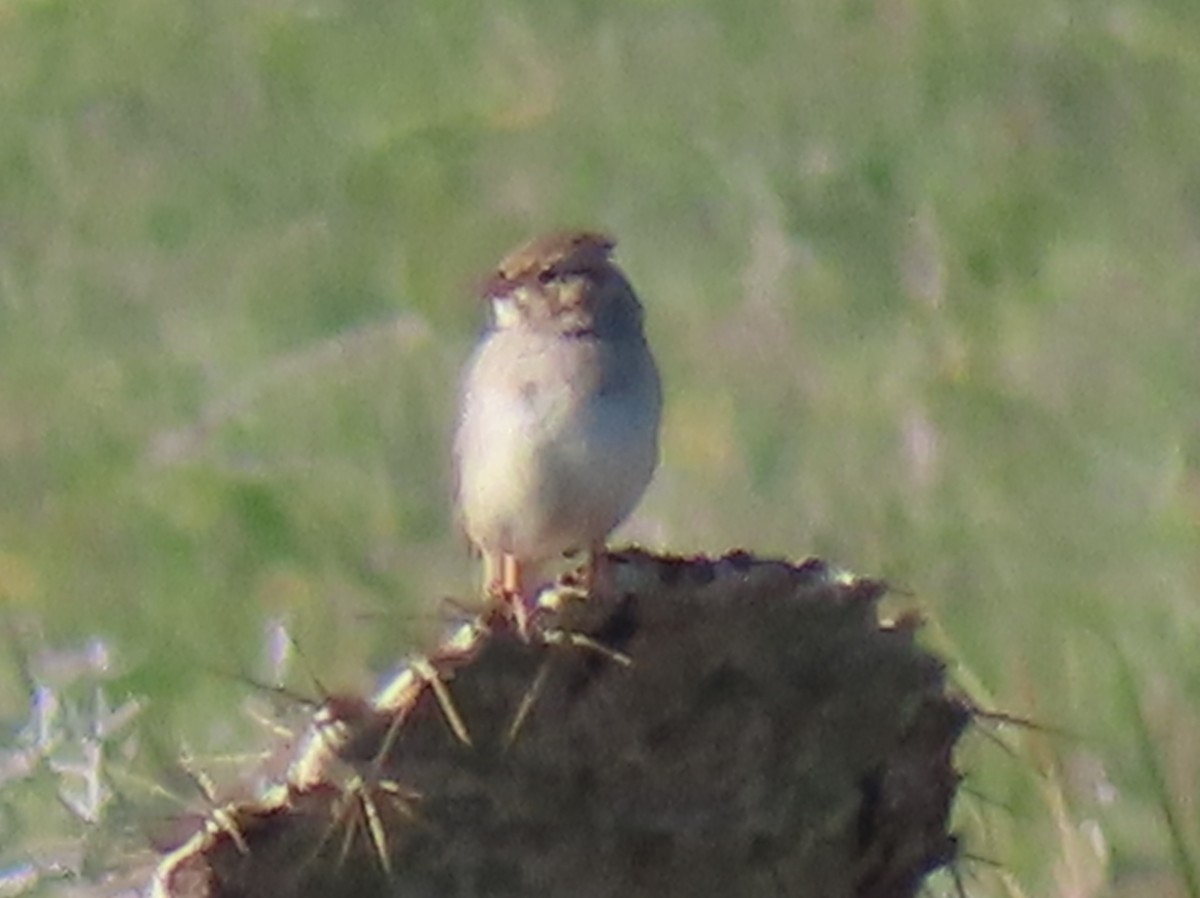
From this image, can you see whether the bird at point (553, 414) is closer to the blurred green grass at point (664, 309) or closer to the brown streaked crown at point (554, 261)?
the brown streaked crown at point (554, 261)

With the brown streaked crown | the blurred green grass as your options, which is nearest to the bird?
the brown streaked crown

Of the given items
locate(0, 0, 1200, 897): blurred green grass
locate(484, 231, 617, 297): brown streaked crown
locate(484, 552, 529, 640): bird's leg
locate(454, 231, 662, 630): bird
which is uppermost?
locate(0, 0, 1200, 897): blurred green grass

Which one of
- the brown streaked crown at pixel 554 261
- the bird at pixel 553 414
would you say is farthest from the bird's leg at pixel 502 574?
the brown streaked crown at pixel 554 261

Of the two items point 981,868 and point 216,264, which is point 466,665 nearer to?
point 981,868

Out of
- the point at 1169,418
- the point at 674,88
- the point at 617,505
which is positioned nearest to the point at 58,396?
the point at 674,88

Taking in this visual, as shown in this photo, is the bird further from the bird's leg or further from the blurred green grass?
the blurred green grass
